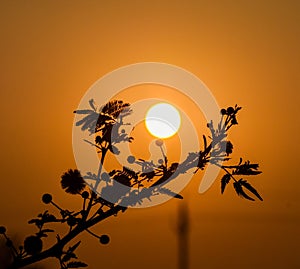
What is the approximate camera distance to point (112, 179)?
1178 millimetres

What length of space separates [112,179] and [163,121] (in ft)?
1.00

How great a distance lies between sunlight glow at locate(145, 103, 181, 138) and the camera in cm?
134

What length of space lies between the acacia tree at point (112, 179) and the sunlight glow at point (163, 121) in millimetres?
123

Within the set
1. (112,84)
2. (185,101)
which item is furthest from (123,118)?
(185,101)

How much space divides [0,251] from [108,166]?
864mm

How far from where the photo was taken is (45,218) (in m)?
1.14

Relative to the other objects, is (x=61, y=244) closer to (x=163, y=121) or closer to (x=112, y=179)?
(x=112, y=179)

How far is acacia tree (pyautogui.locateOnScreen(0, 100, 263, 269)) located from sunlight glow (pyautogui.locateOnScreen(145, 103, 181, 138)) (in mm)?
123

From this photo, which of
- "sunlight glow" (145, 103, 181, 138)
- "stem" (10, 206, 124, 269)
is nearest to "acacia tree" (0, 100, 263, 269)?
"stem" (10, 206, 124, 269)

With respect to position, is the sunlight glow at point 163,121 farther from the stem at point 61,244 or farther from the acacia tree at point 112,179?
the stem at point 61,244

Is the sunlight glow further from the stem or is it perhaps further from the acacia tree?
the stem

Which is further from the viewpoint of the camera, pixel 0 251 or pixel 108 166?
pixel 0 251

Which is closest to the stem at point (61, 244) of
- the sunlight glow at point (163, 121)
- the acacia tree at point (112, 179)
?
the acacia tree at point (112, 179)

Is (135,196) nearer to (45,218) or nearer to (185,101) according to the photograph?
(45,218)
